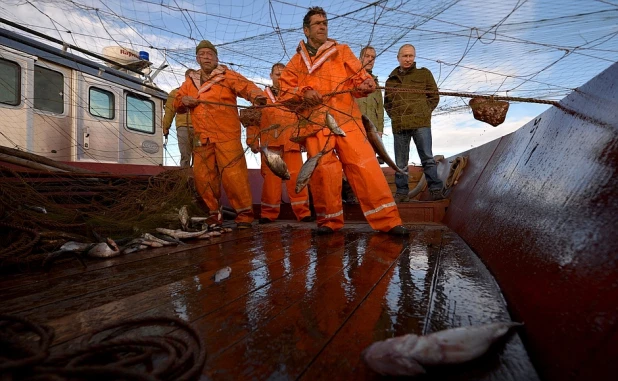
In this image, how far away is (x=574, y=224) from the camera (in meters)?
1.10

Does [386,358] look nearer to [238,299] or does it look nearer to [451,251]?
[238,299]

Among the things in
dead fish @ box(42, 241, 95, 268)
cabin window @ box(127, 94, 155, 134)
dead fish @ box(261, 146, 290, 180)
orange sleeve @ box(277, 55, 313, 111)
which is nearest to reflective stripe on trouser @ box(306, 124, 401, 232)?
dead fish @ box(261, 146, 290, 180)

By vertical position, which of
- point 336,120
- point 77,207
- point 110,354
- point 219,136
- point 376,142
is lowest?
point 110,354

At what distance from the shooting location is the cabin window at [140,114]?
7.94m

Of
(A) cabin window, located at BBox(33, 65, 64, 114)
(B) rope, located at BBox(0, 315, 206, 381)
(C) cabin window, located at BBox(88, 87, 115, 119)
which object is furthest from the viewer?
(C) cabin window, located at BBox(88, 87, 115, 119)

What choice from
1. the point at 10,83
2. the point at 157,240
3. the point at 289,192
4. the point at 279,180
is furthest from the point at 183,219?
the point at 10,83

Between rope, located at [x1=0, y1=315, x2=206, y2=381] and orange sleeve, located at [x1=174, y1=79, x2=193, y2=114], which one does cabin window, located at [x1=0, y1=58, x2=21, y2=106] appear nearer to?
orange sleeve, located at [x1=174, y1=79, x2=193, y2=114]

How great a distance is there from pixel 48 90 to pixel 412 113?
6465mm

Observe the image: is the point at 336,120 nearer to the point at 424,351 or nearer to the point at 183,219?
the point at 183,219

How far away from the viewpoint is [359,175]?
3.51 meters

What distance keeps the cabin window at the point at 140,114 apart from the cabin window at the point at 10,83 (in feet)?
7.36

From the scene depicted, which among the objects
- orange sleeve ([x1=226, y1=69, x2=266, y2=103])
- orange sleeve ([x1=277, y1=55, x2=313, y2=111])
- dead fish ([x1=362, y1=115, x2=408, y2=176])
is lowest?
dead fish ([x1=362, y1=115, x2=408, y2=176])

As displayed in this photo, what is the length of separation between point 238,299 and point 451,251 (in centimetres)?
164

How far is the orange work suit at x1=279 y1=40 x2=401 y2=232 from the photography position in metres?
3.49
